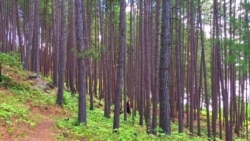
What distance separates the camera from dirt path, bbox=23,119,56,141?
968 centimetres

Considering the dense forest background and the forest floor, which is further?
the dense forest background

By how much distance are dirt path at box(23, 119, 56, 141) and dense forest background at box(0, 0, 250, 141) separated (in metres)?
1.27

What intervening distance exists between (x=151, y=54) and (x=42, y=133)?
30.7 feet

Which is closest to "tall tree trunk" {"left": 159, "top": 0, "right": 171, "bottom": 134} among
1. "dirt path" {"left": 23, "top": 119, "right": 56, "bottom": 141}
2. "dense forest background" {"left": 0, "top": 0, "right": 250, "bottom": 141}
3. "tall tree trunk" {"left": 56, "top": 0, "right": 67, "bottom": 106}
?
"dense forest background" {"left": 0, "top": 0, "right": 250, "bottom": 141}

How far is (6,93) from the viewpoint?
1445cm

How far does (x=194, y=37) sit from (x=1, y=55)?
12066 mm

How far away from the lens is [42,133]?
33.7 ft

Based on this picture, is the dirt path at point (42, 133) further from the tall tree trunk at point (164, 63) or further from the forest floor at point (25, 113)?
the tall tree trunk at point (164, 63)

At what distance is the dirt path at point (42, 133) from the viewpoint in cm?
968

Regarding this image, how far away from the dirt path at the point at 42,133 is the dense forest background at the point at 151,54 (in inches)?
50.0

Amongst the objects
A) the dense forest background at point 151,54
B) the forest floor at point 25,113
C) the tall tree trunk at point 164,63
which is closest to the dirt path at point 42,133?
the forest floor at point 25,113

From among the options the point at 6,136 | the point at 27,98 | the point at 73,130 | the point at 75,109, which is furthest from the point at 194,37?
the point at 6,136

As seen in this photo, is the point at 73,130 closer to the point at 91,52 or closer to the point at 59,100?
the point at 91,52

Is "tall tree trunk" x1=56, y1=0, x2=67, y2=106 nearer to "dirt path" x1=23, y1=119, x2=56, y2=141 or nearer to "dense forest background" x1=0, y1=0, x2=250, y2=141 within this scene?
"dense forest background" x1=0, y1=0, x2=250, y2=141
